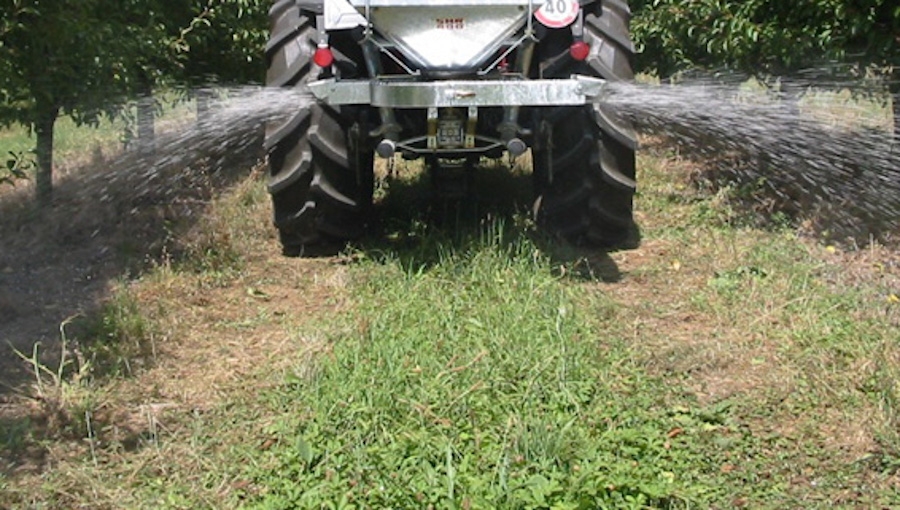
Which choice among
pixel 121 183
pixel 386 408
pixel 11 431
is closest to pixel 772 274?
pixel 386 408

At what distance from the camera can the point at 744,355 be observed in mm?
5051

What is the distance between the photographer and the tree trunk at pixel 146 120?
8531 mm

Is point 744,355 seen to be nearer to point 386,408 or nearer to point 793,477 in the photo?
point 793,477

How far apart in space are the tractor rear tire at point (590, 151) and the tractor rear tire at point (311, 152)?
1.02m

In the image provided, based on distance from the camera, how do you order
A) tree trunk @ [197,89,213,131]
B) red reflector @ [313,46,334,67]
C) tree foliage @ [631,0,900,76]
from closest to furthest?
red reflector @ [313,46,334,67], tree foliage @ [631,0,900,76], tree trunk @ [197,89,213,131]

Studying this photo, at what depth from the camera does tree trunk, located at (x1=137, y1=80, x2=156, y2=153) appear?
8.53 m

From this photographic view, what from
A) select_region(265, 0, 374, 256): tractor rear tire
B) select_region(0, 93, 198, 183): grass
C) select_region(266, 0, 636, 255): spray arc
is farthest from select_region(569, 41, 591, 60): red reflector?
select_region(0, 93, 198, 183): grass

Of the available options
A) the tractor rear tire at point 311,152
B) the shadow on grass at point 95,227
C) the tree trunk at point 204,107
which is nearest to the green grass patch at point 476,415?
the tractor rear tire at point 311,152

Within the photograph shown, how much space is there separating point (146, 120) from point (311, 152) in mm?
2845

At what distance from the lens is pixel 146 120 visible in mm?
8797

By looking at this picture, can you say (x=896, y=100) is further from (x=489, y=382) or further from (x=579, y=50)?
(x=489, y=382)

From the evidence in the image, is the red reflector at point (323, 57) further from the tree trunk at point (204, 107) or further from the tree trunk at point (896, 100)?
the tree trunk at point (896, 100)

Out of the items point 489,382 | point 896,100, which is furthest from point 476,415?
point 896,100

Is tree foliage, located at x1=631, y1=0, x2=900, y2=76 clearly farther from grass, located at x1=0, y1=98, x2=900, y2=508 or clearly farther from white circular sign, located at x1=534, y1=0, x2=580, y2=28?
white circular sign, located at x1=534, y1=0, x2=580, y2=28
